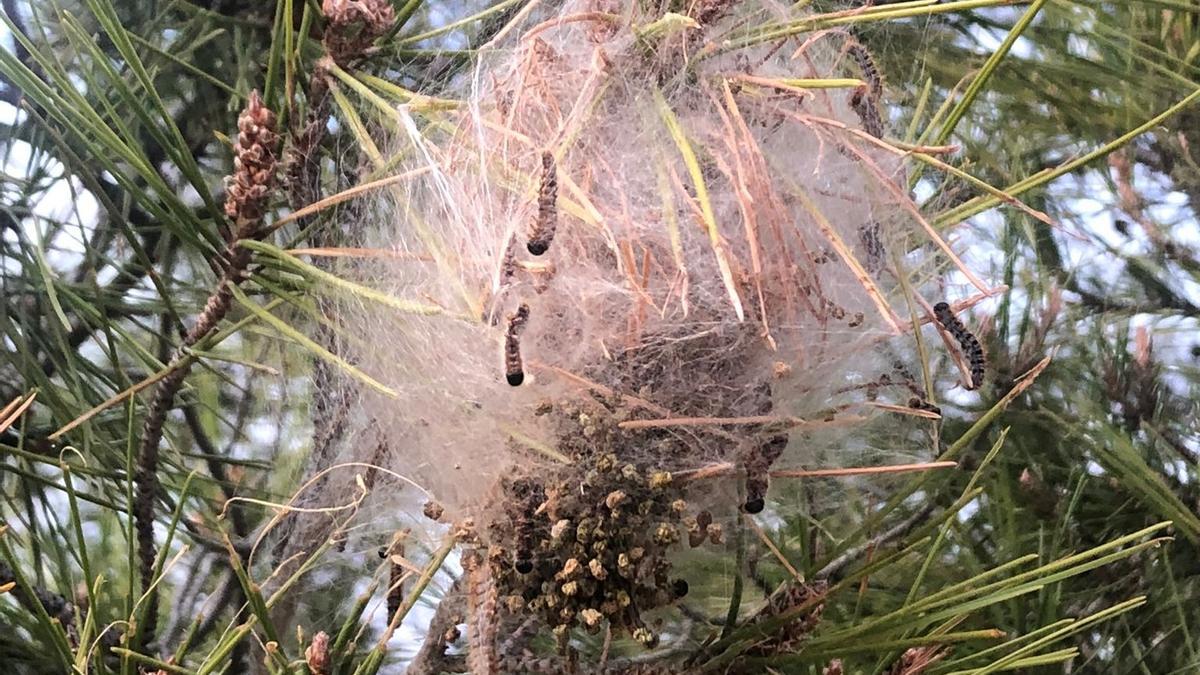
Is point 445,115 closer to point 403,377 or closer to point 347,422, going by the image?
point 403,377

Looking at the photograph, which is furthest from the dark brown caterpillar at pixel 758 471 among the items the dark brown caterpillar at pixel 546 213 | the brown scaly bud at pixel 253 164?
the brown scaly bud at pixel 253 164

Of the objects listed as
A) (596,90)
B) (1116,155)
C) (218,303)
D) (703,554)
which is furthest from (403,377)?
(1116,155)

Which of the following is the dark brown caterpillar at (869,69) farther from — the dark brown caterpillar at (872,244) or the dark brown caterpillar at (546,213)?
the dark brown caterpillar at (546,213)

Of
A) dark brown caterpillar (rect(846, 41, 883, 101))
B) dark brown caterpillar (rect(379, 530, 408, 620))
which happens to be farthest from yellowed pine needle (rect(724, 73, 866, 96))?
dark brown caterpillar (rect(379, 530, 408, 620))

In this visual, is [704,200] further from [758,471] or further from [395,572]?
[395,572]

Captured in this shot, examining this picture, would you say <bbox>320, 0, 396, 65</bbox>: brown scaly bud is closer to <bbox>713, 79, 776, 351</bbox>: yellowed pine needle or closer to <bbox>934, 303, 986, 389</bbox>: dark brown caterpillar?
<bbox>713, 79, 776, 351</bbox>: yellowed pine needle
